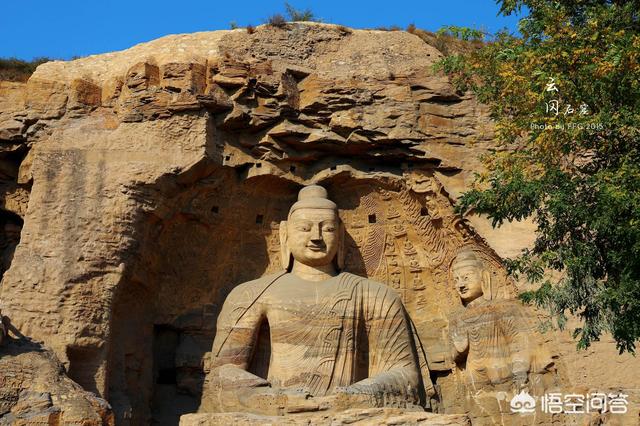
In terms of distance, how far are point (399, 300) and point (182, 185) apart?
2.89 m

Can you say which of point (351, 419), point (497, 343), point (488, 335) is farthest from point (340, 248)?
point (351, 419)

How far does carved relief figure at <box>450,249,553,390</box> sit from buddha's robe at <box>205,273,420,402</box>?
2.19 ft

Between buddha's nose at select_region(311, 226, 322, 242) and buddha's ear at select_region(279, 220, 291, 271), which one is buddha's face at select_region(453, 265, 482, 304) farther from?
buddha's ear at select_region(279, 220, 291, 271)

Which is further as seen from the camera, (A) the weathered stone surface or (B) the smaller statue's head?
(B) the smaller statue's head

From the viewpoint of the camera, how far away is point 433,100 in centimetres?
1288

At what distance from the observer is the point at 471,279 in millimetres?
12352

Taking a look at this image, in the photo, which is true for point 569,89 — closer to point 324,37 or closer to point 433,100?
point 433,100

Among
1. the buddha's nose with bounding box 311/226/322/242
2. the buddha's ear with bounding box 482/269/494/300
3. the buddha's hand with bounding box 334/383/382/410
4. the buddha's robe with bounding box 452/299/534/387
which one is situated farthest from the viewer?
the buddha's nose with bounding box 311/226/322/242

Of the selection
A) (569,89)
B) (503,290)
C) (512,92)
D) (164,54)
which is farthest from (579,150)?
(164,54)

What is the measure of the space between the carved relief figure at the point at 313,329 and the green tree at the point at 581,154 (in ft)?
9.78

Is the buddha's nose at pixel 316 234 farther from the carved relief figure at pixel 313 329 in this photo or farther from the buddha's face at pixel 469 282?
the buddha's face at pixel 469 282

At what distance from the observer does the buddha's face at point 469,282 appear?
12.3 meters

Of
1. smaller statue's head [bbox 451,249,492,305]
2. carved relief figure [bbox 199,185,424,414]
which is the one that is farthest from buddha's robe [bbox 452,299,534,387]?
carved relief figure [bbox 199,185,424,414]

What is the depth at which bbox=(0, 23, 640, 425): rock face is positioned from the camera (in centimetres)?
1170
